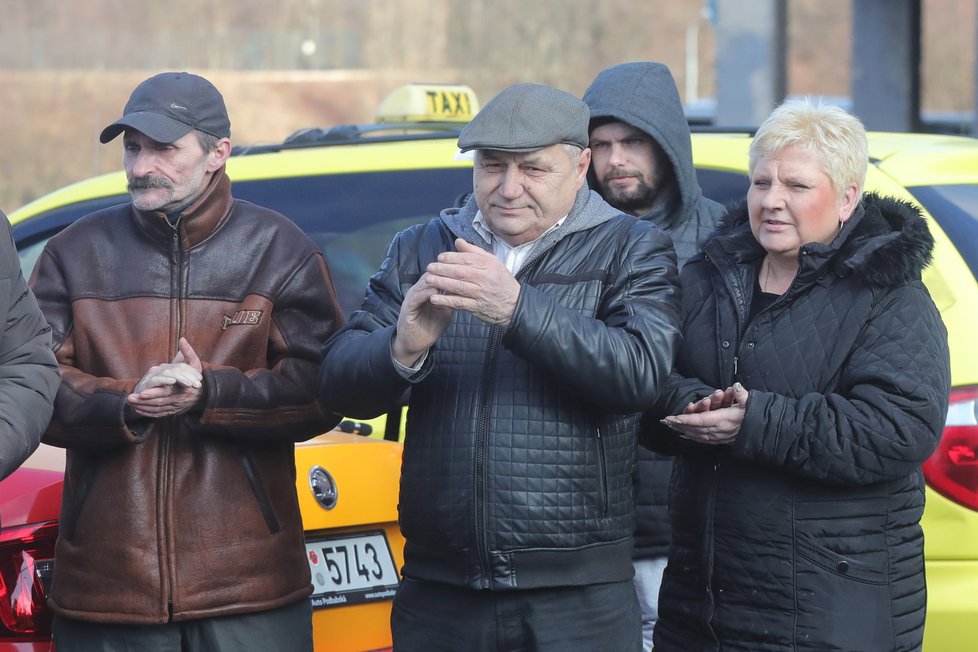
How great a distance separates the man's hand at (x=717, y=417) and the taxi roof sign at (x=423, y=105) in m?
2.52

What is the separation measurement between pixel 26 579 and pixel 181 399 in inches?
21.2

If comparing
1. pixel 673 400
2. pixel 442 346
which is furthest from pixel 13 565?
pixel 673 400

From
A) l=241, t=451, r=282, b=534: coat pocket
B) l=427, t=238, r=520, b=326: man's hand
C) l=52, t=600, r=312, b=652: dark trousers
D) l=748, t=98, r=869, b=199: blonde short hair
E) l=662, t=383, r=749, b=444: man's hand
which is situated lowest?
l=52, t=600, r=312, b=652: dark trousers

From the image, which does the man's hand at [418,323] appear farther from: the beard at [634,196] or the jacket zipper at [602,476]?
the beard at [634,196]

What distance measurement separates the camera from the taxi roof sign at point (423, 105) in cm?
529

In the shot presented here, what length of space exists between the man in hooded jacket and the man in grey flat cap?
2.84 feet

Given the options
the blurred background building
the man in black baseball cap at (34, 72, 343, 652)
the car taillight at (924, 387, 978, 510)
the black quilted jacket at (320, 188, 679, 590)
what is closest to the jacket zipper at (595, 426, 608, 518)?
the black quilted jacket at (320, 188, 679, 590)

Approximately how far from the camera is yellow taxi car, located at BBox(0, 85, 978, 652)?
3.32m

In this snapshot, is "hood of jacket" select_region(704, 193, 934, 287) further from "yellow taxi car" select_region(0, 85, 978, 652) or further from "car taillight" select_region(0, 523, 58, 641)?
"car taillight" select_region(0, 523, 58, 641)

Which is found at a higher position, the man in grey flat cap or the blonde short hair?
the blonde short hair

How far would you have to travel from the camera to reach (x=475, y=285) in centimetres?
277

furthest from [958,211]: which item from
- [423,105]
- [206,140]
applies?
[423,105]

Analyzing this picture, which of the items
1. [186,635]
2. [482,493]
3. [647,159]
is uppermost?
[647,159]

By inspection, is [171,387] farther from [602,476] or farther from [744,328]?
[744,328]
